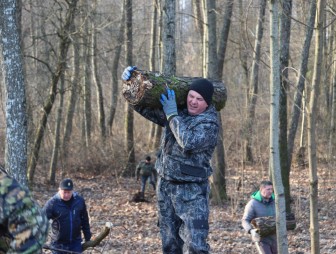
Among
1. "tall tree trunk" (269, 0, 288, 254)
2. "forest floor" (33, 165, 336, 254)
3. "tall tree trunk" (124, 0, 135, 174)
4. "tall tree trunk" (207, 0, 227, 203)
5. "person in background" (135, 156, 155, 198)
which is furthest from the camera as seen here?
"tall tree trunk" (124, 0, 135, 174)

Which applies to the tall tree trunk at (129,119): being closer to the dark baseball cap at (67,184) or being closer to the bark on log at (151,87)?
the dark baseball cap at (67,184)

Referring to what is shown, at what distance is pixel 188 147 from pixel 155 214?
937 cm

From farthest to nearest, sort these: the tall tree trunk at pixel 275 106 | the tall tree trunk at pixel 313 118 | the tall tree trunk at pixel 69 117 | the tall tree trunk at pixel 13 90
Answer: the tall tree trunk at pixel 69 117 → the tall tree trunk at pixel 13 90 → the tall tree trunk at pixel 313 118 → the tall tree trunk at pixel 275 106

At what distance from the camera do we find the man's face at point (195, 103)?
5.64 m

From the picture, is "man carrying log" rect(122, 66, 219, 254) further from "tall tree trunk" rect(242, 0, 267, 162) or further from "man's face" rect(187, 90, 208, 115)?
"tall tree trunk" rect(242, 0, 267, 162)

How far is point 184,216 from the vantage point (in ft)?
18.8

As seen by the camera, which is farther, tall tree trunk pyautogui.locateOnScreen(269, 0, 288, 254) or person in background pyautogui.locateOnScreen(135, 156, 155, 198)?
person in background pyautogui.locateOnScreen(135, 156, 155, 198)

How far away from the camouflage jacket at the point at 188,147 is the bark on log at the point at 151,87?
0.24 metres

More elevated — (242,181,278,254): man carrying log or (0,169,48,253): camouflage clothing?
(0,169,48,253): camouflage clothing

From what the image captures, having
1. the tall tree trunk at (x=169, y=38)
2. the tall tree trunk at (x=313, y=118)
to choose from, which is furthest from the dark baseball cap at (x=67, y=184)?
the tall tree trunk at (x=313, y=118)

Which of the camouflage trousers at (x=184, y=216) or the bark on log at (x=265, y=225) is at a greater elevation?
the camouflage trousers at (x=184, y=216)

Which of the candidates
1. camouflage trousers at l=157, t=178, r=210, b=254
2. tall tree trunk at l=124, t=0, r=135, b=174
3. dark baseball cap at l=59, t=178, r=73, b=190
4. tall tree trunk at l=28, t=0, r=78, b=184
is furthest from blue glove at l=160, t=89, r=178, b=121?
tall tree trunk at l=124, t=0, r=135, b=174

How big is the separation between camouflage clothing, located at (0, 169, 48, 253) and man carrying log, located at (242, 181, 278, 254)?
511 cm

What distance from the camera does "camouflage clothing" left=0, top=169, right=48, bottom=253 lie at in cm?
292
